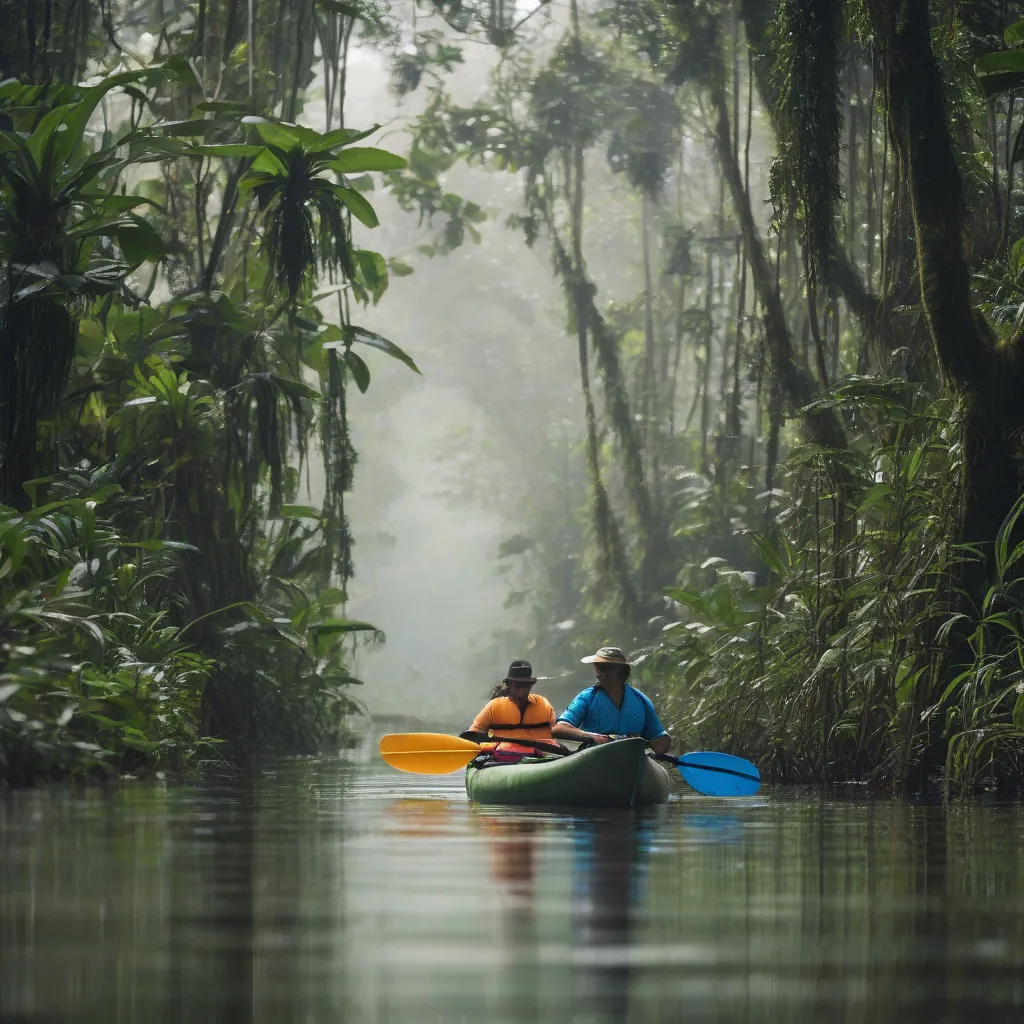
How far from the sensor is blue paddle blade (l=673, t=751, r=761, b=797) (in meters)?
11.0

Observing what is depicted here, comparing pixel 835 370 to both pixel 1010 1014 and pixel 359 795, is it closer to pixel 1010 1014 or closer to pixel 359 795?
pixel 359 795

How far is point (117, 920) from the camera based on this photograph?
430cm

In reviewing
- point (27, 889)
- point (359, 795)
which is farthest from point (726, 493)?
point (27, 889)

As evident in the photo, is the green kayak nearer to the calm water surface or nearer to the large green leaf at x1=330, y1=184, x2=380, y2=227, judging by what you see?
the calm water surface

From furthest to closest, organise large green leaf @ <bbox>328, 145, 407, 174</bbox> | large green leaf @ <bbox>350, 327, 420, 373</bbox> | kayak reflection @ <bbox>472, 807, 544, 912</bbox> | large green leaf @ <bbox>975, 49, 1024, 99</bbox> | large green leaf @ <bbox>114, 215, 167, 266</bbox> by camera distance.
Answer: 1. large green leaf @ <bbox>350, 327, 420, 373</bbox>
2. large green leaf @ <bbox>328, 145, 407, 174</bbox>
3. large green leaf @ <bbox>114, 215, 167, 266</bbox>
4. large green leaf @ <bbox>975, 49, 1024, 99</bbox>
5. kayak reflection @ <bbox>472, 807, 544, 912</bbox>

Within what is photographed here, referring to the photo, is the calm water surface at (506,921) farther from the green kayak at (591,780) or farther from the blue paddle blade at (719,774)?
the blue paddle blade at (719,774)

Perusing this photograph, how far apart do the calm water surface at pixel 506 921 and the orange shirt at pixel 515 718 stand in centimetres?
367

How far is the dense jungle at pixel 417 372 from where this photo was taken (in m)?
9.96

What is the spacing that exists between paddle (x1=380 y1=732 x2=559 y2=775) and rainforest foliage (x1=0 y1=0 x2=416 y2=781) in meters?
1.52

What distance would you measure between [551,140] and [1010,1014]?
26504mm

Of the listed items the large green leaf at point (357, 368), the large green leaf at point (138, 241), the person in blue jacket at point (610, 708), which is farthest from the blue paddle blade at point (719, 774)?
the large green leaf at point (357, 368)

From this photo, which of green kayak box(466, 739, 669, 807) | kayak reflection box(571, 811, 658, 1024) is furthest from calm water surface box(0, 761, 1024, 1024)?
green kayak box(466, 739, 669, 807)

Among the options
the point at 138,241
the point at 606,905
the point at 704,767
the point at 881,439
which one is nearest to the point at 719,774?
the point at 704,767

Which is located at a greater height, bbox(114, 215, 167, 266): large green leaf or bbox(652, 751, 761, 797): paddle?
bbox(114, 215, 167, 266): large green leaf
